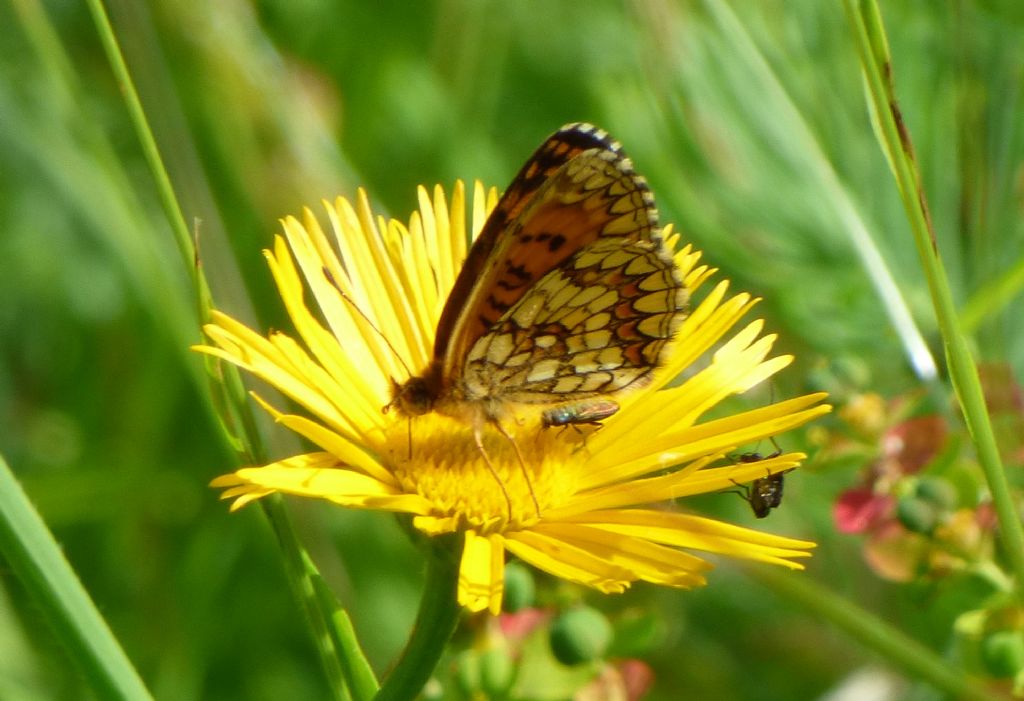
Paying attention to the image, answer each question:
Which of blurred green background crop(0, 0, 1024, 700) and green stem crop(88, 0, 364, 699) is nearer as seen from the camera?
green stem crop(88, 0, 364, 699)

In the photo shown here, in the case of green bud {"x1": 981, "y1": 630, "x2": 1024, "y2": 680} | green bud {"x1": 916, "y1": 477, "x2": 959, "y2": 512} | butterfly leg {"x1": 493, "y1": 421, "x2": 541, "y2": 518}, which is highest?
butterfly leg {"x1": 493, "y1": 421, "x2": 541, "y2": 518}

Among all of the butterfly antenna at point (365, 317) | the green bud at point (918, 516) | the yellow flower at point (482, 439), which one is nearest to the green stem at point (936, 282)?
the yellow flower at point (482, 439)

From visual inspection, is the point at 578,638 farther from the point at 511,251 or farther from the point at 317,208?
the point at 317,208

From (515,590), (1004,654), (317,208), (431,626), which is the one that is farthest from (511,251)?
(317,208)

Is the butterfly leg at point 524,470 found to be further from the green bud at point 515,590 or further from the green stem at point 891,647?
the green stem at point 891,647

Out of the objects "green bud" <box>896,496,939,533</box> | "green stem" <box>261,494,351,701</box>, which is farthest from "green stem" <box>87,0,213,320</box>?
"green bud" <box>896,496,939,533</box>

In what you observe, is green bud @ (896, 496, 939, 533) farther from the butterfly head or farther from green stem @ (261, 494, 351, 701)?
green stem @ (261, 494, 351, 701)
